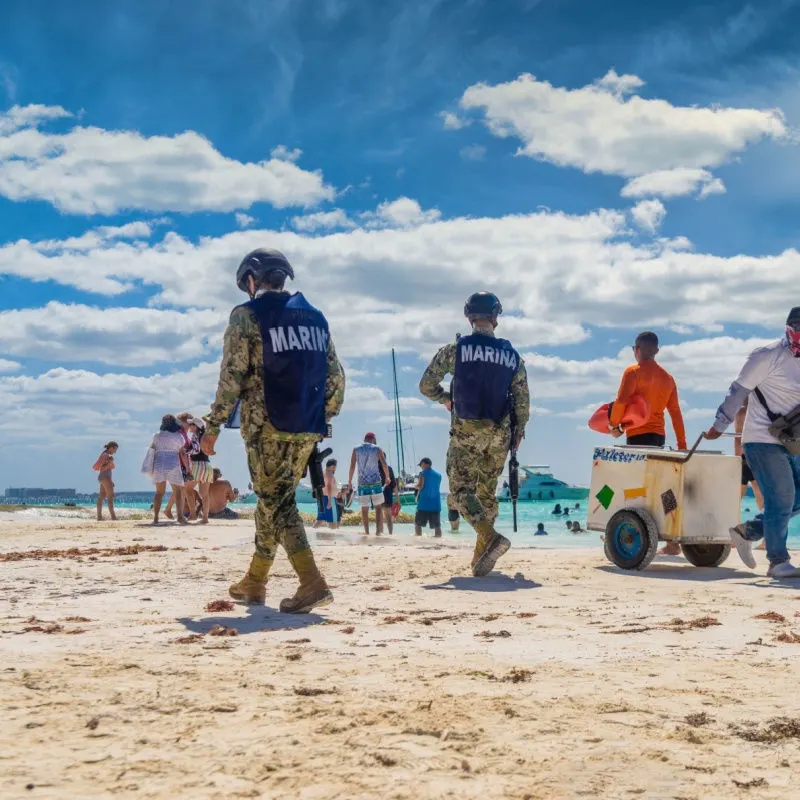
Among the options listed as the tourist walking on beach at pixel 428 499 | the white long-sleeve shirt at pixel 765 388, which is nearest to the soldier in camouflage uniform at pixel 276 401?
the white long-sleeve shirt at pixel 765 388

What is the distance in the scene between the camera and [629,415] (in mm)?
9148

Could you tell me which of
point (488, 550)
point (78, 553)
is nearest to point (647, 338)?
point (488, 550)

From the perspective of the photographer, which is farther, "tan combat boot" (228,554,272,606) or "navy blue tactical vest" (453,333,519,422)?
"navy blue tactical vest" (453,333,519,422)

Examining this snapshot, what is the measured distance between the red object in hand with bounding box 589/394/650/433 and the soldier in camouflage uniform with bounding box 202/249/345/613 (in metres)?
4.31

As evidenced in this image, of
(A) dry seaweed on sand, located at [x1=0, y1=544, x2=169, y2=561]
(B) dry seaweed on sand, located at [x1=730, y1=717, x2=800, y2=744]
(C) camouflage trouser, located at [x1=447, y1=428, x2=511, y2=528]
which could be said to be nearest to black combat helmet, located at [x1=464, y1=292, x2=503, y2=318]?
(C) camouflage trouser, located at [x1=447, y1=428, x2=511, y2=528]

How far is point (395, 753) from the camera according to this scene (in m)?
2.67

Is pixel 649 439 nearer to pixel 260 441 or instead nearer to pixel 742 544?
pixel 742 544

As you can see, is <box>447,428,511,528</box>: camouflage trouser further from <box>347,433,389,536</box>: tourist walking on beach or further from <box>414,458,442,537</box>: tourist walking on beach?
<box>414,458,442,537</box>: tourist walking on beach

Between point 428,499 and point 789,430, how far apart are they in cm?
1188

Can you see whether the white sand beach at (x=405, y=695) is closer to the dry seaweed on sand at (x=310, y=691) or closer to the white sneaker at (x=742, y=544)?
the dry seaweed on sand at (x=310, y=691)

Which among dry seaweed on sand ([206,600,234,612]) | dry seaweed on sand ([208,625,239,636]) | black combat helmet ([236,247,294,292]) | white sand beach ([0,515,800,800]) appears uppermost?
black combat helmet ([236,247,294,292])

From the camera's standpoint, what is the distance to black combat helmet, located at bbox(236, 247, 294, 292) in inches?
229

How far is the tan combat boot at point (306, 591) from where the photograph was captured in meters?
5.53

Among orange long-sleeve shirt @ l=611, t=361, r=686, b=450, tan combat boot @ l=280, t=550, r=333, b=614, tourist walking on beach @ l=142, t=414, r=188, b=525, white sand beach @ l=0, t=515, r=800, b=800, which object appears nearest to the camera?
white sand beach @ l=0, t=515, r=800, b=800
